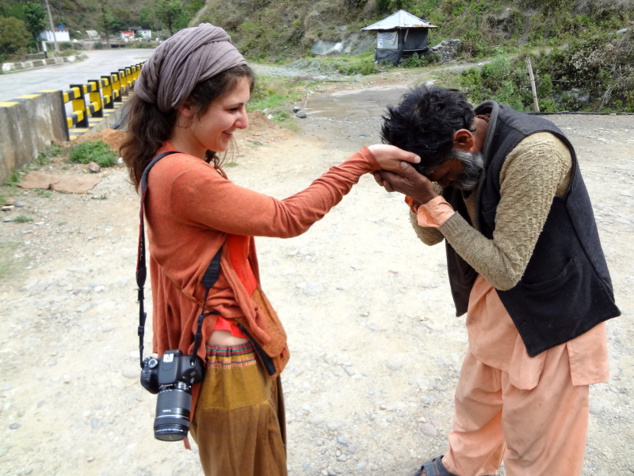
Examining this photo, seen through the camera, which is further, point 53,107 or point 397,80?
point 397,80

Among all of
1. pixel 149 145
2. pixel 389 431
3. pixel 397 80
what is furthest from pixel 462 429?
pixel 397 80

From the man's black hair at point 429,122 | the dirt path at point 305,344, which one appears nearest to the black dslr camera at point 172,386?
the man's black hair at point 429,122

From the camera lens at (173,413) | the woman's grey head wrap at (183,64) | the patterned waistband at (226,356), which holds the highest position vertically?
the woman's grey head wrap at (183,64)

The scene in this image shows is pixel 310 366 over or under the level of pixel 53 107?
under

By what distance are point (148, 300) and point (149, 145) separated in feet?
8.39

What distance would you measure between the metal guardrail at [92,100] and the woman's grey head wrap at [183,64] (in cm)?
561

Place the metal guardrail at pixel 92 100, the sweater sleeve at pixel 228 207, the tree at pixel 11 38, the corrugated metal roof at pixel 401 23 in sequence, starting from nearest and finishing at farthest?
the sweater sleeve at pixel 228 207 → the metal guardrail at pixel 92 100 → the corrugated metal roof at pixel 401 23 → the tree at pixel 11 38

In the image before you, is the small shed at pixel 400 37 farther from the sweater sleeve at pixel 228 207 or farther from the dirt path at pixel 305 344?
the sweater sleeve at pixel 228 207

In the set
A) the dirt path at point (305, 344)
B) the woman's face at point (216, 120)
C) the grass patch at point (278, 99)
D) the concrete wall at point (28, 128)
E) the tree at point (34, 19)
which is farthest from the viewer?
the tree at point (34, 19)

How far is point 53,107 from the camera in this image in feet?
23.6

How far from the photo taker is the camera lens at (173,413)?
52.7 inches

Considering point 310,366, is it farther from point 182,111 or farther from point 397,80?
point 397,80

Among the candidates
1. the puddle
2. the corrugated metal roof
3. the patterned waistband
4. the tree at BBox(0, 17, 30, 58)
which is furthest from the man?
the tree at BBox(0, 17, 30, 58)

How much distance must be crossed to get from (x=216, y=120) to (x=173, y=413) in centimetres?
83
